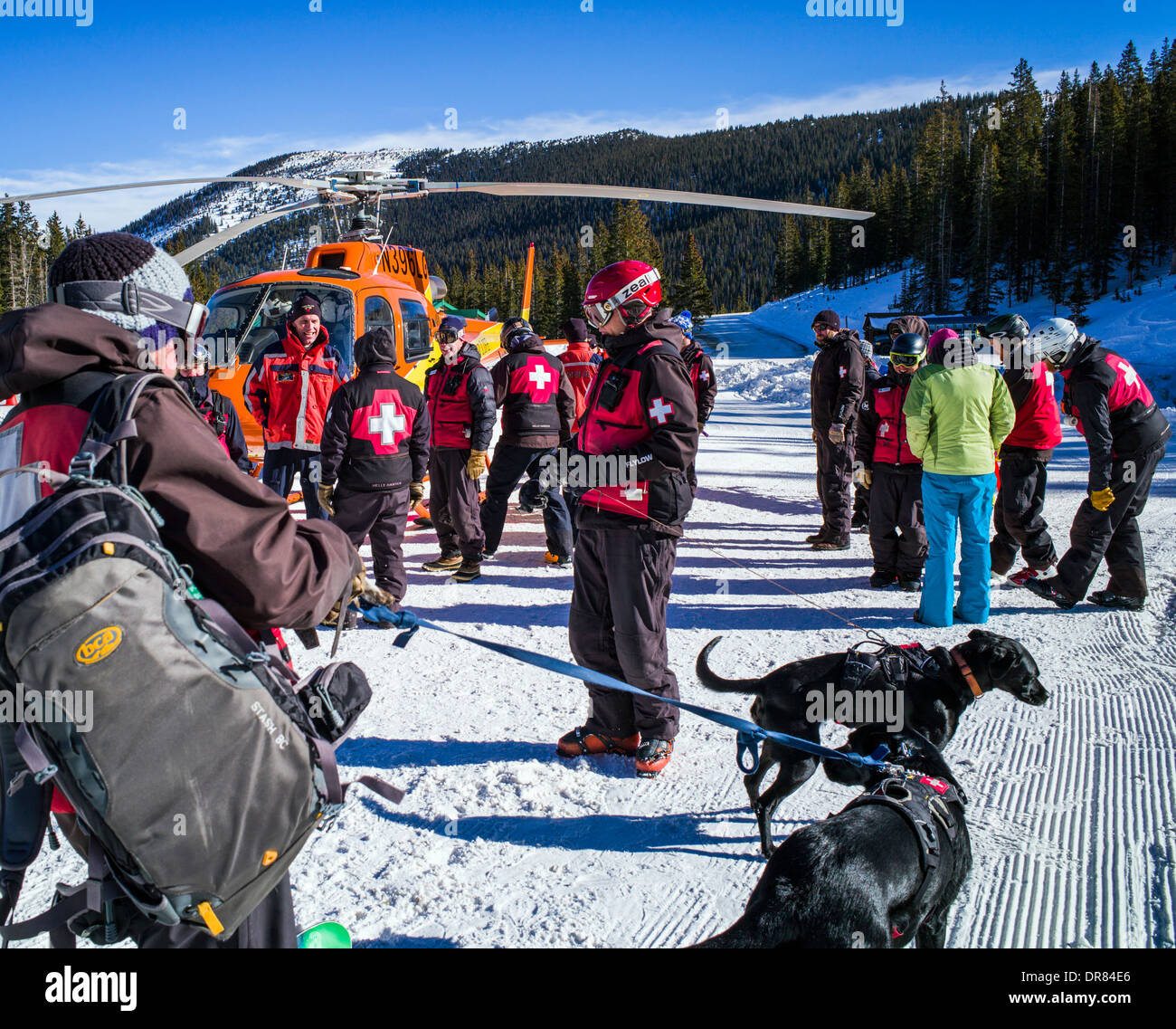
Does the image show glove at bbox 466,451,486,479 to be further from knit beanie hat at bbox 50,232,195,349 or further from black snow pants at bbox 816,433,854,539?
knit beanie hat at bbox 50,232,195,349

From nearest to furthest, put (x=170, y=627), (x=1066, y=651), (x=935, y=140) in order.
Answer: (x=170, y=627) → (x=1066, y=651) → (x=935, y=140)

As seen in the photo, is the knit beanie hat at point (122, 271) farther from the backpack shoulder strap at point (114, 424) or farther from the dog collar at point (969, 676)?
the dog collar at point (969, 676)

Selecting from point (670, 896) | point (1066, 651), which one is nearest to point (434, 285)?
point (1066, 651)

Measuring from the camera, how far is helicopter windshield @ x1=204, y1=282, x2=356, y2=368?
Result: 9383 millimetres

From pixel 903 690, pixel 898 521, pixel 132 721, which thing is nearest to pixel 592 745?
pixel 903 690

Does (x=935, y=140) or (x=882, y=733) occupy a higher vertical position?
(x=935, y=140)

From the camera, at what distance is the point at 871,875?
82.6 inches

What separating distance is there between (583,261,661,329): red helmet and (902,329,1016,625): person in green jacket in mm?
2791

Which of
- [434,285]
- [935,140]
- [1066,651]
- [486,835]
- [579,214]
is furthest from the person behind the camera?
[579,214]

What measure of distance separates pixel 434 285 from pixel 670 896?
1063 centimetres

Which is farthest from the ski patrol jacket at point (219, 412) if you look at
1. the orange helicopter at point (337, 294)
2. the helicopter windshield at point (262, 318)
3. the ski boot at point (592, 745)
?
the helicopter windshield at point (262, 318)

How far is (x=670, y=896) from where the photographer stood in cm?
289

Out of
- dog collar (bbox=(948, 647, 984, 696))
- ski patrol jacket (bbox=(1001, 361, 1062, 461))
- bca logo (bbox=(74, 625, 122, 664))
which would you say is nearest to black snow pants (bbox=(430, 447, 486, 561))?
dog collar (bbox=(948, 647, 984, 696))

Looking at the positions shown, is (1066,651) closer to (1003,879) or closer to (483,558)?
(1003,879)
